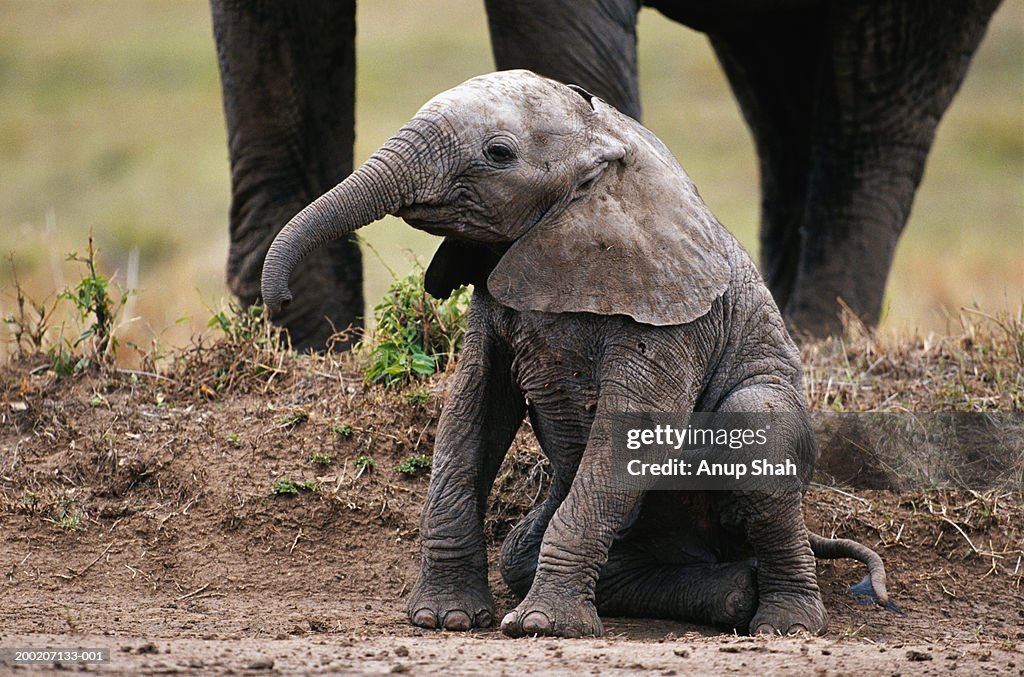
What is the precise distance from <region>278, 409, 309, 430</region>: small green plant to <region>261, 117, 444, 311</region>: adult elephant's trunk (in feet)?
5.40

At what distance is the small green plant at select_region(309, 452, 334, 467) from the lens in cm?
555

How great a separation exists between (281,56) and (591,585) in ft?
9.54

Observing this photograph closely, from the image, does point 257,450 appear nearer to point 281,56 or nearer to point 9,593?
point 9,593

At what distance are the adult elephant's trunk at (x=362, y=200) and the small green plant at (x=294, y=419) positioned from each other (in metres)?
1.65

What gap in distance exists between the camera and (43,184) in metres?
16.6

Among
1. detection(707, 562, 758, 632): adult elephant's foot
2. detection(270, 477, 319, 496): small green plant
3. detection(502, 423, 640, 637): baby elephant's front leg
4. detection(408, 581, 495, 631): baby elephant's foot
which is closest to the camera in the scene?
detection(502, 423, 640, 637): baby elephant's front leg

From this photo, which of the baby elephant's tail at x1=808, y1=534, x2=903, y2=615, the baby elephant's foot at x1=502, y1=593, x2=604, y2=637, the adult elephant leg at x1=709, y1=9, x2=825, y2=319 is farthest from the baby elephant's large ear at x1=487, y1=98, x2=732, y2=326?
the adult elephant leg at x1=709, y1=9, x2=825, y2=319

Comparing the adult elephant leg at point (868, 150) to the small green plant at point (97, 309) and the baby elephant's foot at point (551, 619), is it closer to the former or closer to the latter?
the small green plant at point (97, 309)

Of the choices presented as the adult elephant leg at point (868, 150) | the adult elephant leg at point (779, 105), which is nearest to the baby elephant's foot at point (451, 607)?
the adult elephant leg at point (868, 150)

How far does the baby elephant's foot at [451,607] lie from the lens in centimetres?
457

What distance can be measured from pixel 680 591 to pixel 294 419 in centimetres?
158

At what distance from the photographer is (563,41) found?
19.0 ft

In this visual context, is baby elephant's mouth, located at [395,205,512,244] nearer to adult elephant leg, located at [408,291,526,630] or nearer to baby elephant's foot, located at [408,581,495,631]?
adult elephant leg, located at [408,291,526,630]

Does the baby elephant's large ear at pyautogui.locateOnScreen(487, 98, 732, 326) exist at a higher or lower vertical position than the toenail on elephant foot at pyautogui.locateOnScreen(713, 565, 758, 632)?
higher
